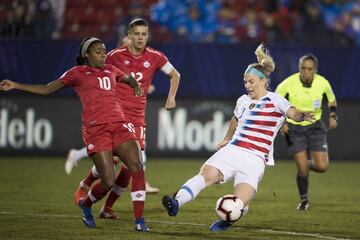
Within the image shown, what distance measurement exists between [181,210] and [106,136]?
2.60m

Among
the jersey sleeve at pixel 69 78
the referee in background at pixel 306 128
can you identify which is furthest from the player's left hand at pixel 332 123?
the jersey sleeve at pixel 69 78

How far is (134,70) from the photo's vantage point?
10750mm

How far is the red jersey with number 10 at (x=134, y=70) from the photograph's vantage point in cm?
1073

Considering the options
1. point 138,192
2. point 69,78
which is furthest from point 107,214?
point 69,78

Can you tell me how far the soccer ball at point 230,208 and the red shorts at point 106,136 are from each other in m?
1.39

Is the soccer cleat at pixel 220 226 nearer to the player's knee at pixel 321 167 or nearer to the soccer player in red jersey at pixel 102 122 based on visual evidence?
the soccer player in red jersey at pixel 102 122

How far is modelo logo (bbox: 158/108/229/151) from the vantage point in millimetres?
19203

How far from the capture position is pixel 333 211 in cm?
1185

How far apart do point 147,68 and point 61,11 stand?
9920 mm

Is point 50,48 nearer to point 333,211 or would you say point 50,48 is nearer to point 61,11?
point 61,11

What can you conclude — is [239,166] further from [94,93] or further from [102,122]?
[94,93]

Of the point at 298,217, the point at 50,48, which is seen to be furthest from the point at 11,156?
the point at 298,217

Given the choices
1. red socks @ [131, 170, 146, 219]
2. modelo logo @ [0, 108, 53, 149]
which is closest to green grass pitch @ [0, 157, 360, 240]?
red socks @ [131, 170, 146, 219]

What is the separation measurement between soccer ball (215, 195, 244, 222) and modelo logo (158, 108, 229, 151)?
10.4 metres
